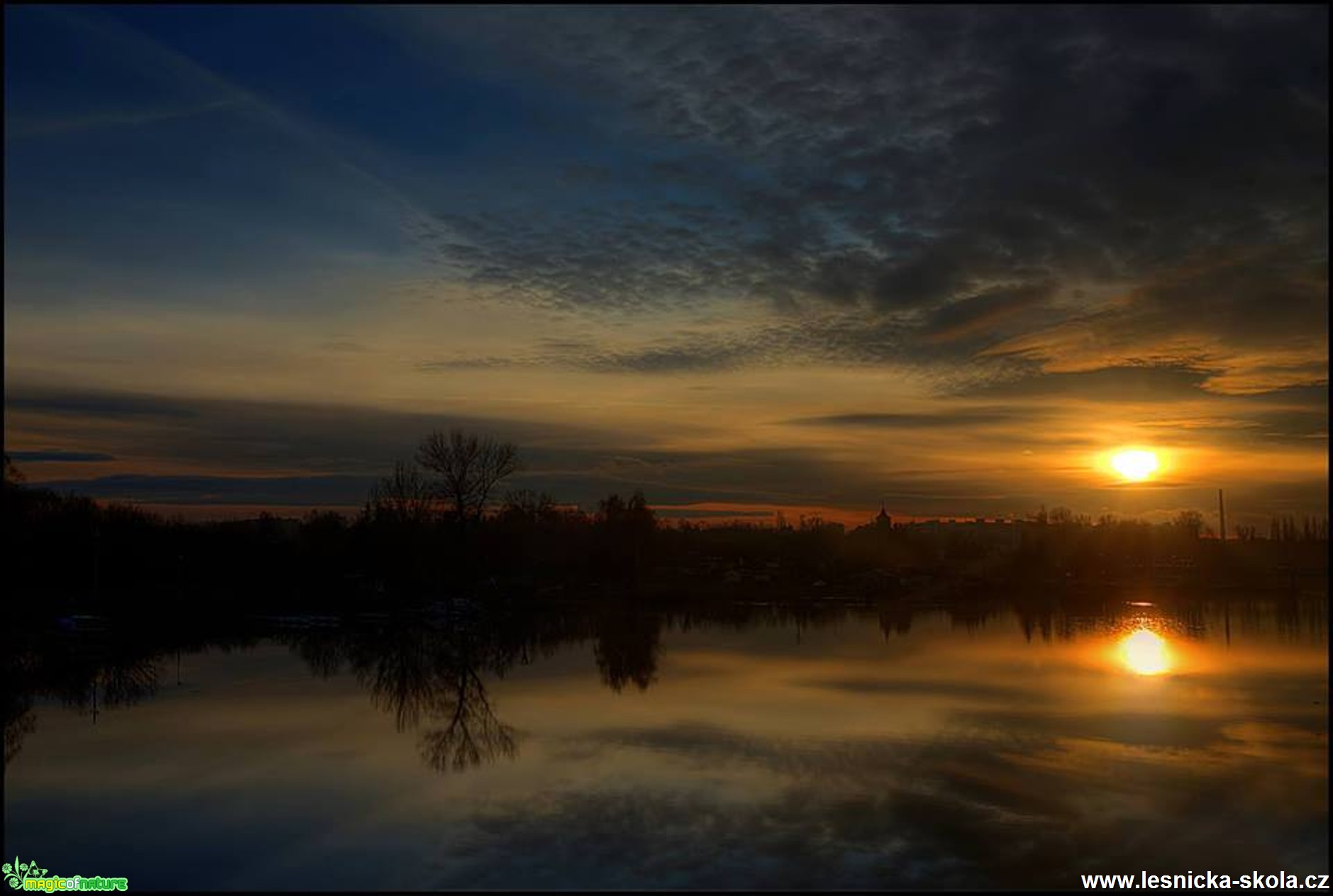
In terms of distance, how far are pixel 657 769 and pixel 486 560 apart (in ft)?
164

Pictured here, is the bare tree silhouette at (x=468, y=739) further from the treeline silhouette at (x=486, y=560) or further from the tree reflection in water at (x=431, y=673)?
the treeline silhouette at (x=486, y=560)

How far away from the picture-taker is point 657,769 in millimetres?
14312

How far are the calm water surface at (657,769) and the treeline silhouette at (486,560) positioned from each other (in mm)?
15047

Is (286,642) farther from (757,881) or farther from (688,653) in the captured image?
(757,881)

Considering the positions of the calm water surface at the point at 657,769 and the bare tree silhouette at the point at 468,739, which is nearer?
the calm water surface at the point at 657,769

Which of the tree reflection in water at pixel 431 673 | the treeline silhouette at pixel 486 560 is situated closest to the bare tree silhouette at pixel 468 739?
the tree reflection in water at pixel 431 673

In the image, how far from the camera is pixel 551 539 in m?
81.5

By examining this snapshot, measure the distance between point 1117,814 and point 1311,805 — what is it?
2.88m

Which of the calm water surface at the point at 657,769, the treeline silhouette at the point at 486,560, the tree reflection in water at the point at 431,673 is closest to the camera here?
the calm water surface at the point at 657,769

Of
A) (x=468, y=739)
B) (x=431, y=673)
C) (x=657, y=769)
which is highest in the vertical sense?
(x=657, y=769)

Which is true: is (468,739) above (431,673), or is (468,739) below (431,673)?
above

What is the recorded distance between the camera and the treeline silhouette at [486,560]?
41219 mm

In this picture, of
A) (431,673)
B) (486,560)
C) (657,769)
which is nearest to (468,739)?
(657,769)

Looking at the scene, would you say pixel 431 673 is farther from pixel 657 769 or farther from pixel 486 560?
pixel 486 560
